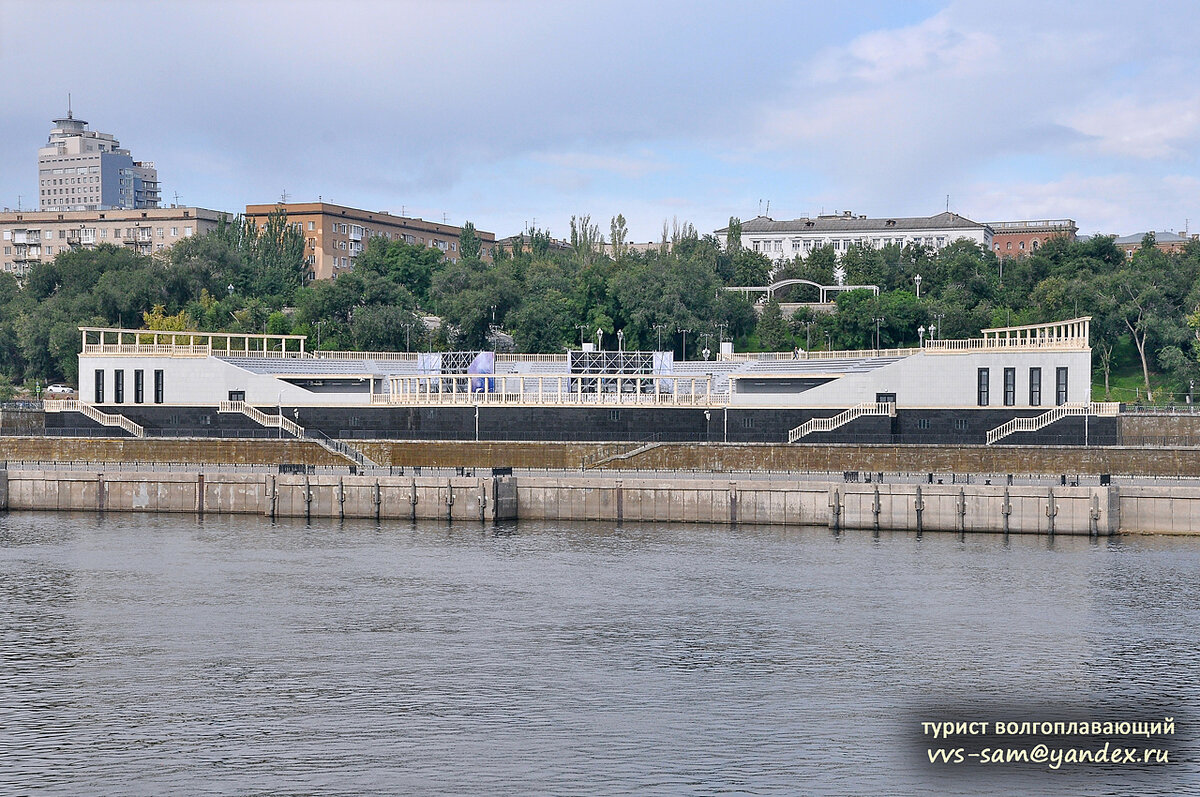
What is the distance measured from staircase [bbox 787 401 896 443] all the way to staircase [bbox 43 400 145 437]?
171 ft

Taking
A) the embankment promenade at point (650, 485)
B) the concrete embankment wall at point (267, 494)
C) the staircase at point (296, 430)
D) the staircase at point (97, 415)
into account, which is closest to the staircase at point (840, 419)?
the embankment promenade at point (650, 485)

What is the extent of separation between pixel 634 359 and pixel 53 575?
6215 cm

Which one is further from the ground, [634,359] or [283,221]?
[283,221]

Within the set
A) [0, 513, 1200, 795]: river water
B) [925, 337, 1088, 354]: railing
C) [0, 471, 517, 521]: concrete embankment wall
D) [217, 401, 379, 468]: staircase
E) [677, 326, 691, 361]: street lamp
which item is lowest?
[0, 513, 1200, 795]: river water

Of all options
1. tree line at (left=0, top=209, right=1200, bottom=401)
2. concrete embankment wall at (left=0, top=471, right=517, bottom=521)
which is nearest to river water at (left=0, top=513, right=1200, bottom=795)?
concrete embankment wall at (left=0, top=471, right=517, bottom=521)

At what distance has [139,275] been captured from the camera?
536ft

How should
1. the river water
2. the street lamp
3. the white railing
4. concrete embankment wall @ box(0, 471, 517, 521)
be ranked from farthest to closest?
the street lamp → the white railing → concrete embankment wall @ box(0, 471, 517, 521) → the river water

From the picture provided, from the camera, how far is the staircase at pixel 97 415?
114 meters

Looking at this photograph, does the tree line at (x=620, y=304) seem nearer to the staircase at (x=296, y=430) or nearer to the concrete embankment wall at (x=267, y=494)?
the staircase at (x=296, y=430)

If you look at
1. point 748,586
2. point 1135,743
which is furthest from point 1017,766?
point 748,586

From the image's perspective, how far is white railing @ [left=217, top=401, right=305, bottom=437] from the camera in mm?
111625

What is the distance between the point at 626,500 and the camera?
86.2 m

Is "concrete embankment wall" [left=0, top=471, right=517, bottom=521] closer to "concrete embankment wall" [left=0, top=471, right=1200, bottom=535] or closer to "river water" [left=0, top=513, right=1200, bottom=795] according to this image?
"concrete embankment wall" [left=0, top=471, right=1200, bottom=535]

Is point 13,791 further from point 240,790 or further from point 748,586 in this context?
point 748,586
